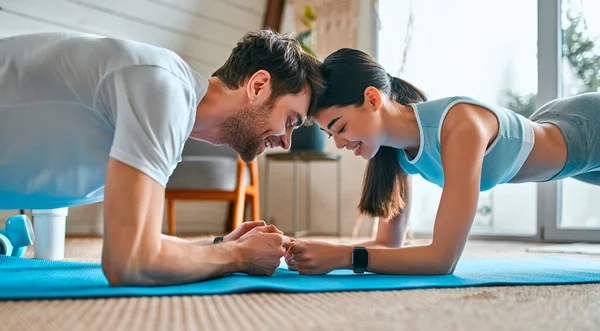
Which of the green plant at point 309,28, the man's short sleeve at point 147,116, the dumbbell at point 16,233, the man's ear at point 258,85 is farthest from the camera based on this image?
the green plant at point 309,28

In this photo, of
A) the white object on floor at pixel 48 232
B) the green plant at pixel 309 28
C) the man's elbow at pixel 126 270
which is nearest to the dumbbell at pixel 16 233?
the white object on floor at pixel 48 232

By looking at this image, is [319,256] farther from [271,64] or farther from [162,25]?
[162,25]

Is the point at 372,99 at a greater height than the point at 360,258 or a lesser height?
greater

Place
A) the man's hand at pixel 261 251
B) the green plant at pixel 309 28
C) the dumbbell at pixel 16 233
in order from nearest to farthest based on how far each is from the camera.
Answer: the man's hand at pixel 261 251 < the dumbbell at pixel 16 233 < the green plant at pixel 309 28

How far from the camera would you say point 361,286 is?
137cm

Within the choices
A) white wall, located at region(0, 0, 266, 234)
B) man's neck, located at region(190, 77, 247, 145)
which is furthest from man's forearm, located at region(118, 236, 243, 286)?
white wall, located at region(0, 0, 266, 234)

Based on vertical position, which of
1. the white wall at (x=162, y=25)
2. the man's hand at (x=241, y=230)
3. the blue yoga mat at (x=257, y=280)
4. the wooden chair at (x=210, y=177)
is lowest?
the blue yoga mat at (x=257, y=280)

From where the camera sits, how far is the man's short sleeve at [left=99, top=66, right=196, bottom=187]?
1223mm

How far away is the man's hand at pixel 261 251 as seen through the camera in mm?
1479

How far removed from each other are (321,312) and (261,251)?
0.43 metres

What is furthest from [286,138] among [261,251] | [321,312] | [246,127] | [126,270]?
[321,312]

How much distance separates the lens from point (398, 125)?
71.0 inches

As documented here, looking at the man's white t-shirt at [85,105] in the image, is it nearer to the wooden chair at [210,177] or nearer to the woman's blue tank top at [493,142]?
the woman's blue tank top at [493,142]

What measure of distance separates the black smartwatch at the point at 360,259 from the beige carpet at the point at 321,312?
252 millimetres
